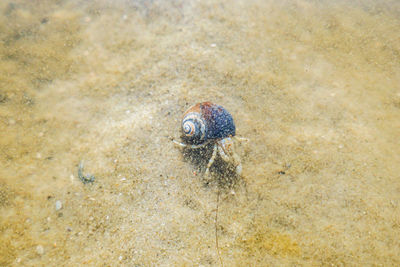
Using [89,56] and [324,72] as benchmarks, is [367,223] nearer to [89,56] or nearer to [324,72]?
[324,72]

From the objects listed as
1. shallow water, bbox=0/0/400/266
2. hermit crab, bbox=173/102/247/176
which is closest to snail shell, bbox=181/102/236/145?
hermit crab, bbox=173/102/247/176

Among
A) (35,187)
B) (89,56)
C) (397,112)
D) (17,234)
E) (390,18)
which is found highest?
(390,18)

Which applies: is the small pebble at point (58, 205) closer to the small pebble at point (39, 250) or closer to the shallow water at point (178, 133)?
the shallow water at point (178, 133)

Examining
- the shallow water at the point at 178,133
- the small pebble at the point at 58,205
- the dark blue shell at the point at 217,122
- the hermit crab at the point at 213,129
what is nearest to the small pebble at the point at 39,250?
the shallow water at the point at 178,133

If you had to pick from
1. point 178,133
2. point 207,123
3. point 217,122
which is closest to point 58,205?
point 178,133

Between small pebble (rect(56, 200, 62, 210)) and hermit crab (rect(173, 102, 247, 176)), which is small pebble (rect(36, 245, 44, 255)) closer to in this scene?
small pebble (rect(56, 200, 62, 210))

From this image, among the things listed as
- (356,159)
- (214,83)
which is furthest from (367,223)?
(214,83)

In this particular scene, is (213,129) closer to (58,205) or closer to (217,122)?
(217,122)
